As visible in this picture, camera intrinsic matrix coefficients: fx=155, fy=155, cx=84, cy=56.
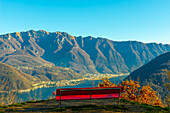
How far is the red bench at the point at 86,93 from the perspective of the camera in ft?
33.9

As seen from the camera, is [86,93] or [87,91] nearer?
[87,91]

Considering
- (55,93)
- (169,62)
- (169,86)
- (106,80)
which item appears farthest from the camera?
(169,62)

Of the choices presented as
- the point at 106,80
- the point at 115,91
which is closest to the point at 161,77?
the point at 106,80

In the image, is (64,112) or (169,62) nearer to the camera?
(64,112)

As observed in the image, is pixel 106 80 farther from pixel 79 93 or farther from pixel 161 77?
pixel 161 77

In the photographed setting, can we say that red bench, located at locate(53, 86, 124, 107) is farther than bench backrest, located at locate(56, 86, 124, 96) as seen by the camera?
Yes

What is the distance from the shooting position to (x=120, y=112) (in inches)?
367

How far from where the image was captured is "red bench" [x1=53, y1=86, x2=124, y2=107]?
10.3 m

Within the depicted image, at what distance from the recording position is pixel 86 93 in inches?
428

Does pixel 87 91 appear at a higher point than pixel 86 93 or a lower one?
higher

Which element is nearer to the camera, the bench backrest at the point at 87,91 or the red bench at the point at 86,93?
the bench backrest at the point at 87,91

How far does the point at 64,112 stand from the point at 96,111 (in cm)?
190

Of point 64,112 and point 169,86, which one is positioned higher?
point 169,86

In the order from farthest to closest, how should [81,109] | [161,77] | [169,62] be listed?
[169,62]
[161,77]
[81,109]
